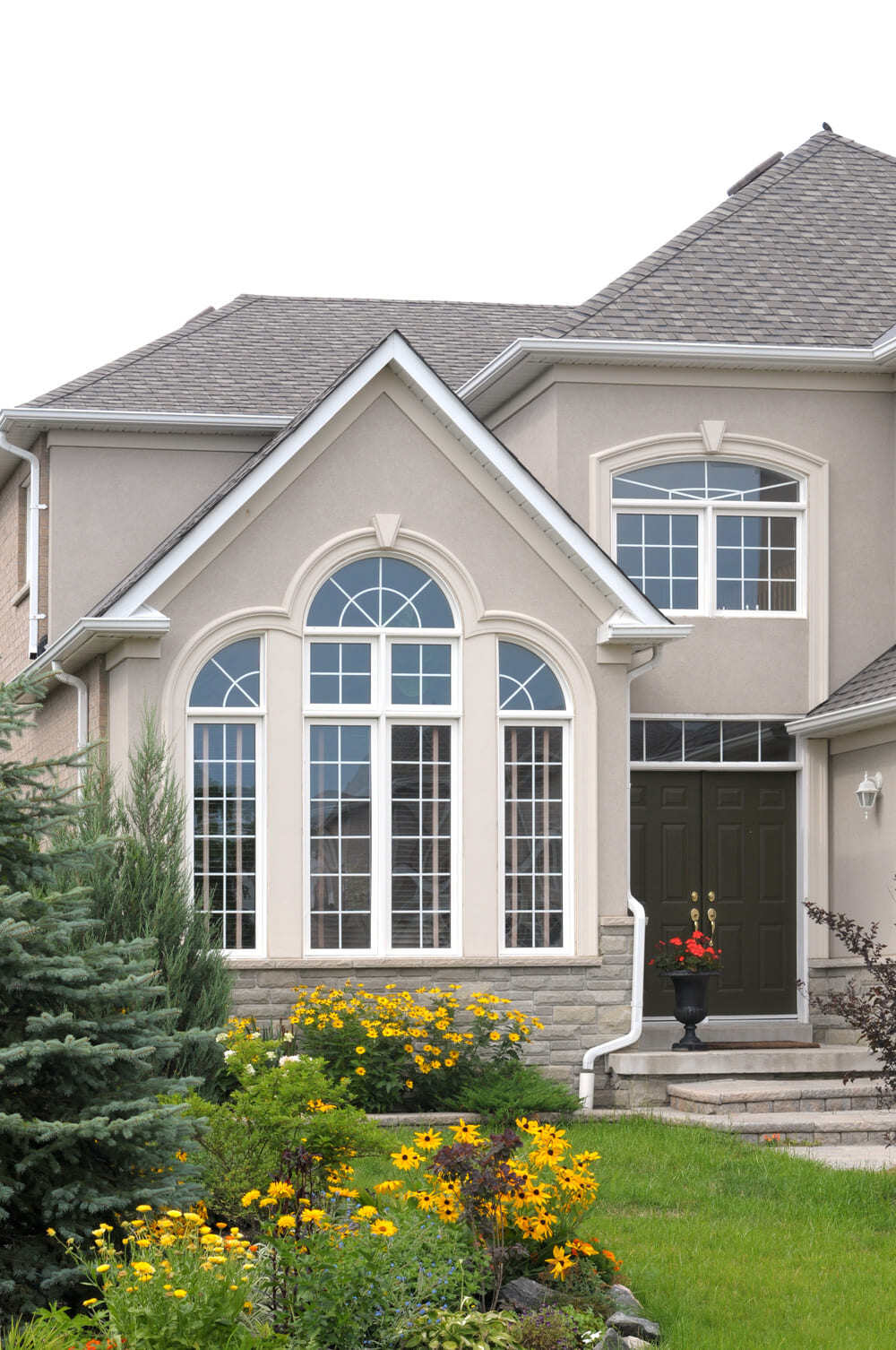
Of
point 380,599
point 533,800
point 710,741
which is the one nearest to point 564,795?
point 533,800

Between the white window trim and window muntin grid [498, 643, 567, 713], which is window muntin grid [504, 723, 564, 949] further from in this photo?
the white window trim

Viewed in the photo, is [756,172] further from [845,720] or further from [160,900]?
[160,900]

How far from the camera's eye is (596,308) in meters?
15.9

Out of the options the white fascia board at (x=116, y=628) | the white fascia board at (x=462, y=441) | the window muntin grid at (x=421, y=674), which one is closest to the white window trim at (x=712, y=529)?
the white fascia board at (x=462, y=441)

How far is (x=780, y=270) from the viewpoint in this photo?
16812 mm

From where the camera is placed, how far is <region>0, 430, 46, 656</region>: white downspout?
17.0m

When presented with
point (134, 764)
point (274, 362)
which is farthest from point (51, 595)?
point (134, 764)

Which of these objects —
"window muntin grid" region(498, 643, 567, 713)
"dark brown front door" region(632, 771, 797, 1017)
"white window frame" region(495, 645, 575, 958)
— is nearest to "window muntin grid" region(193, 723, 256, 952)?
"white window frame" region(495, 645, 575, 958)

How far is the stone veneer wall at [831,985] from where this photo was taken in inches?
602

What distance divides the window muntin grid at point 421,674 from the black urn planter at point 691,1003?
3.10 m

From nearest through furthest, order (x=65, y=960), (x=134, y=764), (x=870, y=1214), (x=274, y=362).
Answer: (x=65, y=960) < (x=870, y=1214) < (x=134, y=764) < (x=274, y=362)

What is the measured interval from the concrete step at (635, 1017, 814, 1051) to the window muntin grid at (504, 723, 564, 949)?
2.02m

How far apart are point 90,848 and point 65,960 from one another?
0.57 metres

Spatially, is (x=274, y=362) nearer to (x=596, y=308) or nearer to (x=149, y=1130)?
(x=596, y=308)
